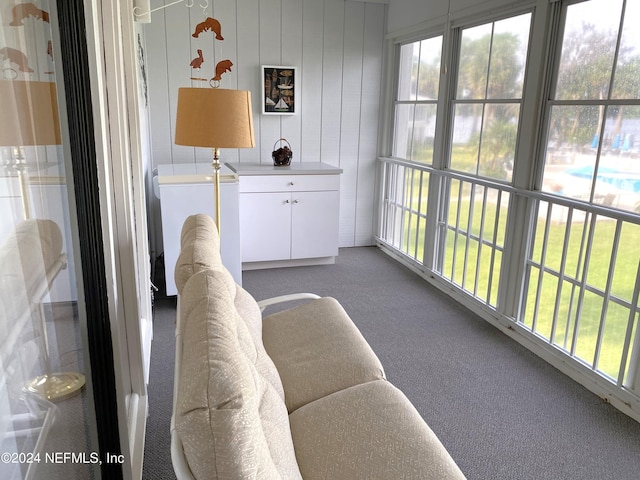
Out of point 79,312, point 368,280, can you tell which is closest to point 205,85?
point 368,280

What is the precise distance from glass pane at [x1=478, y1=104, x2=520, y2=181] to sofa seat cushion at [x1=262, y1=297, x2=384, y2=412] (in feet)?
5.38

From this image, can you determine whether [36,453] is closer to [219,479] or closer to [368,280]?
[219,479]

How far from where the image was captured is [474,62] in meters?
3.38

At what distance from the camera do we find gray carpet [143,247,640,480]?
1973 millimetres

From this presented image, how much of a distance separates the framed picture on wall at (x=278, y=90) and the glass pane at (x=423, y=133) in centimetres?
113

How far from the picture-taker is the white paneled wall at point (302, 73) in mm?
4023

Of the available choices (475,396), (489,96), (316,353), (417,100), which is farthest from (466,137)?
(316,353)

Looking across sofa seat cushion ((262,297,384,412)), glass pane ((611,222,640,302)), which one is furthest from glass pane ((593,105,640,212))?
sofa seat cushion ((262,297,384,412))

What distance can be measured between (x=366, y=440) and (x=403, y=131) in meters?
3.53

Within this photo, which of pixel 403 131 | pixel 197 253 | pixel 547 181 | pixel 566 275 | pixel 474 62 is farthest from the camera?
pixel 403 131

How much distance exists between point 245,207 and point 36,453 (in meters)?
3.27

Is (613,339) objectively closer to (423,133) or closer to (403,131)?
(423,133)

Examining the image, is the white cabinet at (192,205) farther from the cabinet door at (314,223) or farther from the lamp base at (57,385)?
the lamp base at (57,385)

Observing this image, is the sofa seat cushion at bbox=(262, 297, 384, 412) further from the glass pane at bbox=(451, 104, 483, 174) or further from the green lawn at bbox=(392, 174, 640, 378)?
the glass pane at bbox=(451, 104, 483, 174)
